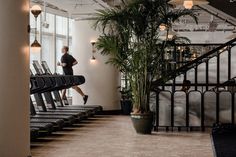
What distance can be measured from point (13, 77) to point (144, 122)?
11.5ft

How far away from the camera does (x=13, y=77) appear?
4988mm

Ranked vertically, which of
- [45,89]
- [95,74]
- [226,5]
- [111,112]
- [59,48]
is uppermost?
[226,5]

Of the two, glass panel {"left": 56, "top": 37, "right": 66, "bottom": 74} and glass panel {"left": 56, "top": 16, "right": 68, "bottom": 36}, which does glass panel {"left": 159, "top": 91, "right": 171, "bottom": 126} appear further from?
glass panel {"left": 56, "top": 16, "right": 68, "bottom": 36}

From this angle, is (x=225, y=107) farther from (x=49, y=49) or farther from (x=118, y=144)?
(x=49, y=49)

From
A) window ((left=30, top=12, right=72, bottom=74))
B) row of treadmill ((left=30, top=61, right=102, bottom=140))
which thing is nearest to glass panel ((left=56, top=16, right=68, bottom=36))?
window ((left=30, top=12, right=72, bottom=74))

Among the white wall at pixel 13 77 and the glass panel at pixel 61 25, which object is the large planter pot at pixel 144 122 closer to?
the white wall at pixel 13 77

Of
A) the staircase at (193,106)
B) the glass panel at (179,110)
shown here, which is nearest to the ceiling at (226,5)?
the staircase at (193,106)

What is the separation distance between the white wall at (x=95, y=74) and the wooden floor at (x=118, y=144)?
328 cm

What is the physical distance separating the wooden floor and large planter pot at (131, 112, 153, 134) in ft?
0.46

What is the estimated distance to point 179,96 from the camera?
28.4ft

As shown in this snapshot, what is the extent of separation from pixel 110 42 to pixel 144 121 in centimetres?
148

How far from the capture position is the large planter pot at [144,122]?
316 inches

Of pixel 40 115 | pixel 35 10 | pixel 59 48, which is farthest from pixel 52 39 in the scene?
pixel 40 115

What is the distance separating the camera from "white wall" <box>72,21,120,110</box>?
12406 mm
